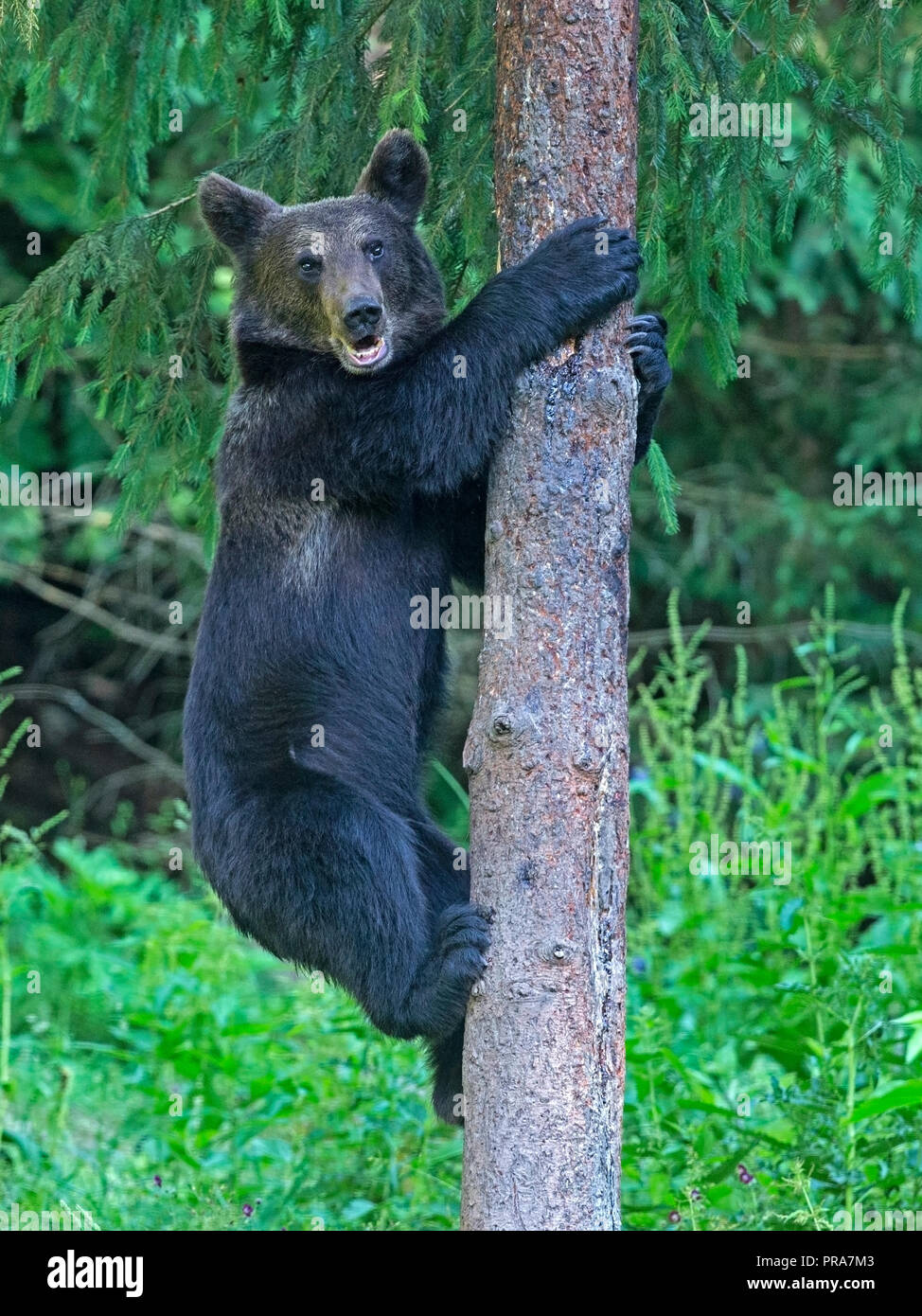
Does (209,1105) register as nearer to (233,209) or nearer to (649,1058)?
(649,1058)

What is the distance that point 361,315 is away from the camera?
4.12 metres

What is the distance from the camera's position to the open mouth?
13.4 ft

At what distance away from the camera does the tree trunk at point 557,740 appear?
319 cm

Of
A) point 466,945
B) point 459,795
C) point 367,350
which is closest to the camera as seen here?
point 466,945

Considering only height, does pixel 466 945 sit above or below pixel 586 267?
below

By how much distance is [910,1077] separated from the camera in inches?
183

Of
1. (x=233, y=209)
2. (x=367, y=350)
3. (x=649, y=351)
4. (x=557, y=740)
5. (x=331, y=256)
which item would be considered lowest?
(x=557, y=740)

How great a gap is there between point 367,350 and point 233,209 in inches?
28.8

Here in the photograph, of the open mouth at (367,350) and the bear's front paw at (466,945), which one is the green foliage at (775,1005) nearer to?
the bear's front paw at (466,945)

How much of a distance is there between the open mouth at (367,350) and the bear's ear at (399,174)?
59 cm

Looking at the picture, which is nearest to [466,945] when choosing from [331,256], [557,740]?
[557,740]

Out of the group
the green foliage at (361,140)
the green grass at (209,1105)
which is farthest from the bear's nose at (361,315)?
the green grass at (209,1105)
